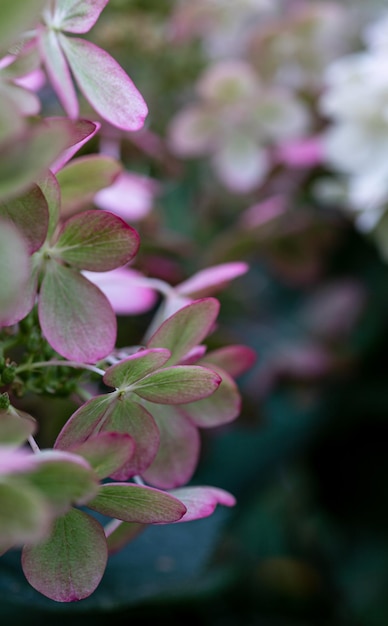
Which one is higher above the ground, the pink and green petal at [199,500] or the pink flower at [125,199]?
the pink flower at [125,199]

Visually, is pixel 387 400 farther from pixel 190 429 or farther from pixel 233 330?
pixel 190 429

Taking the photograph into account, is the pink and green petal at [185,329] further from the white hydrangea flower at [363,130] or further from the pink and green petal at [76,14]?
the white hydrangea flower at [363,130]

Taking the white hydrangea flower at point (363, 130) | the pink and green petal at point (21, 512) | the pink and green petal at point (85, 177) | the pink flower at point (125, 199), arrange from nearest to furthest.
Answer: the pink and green petal at point (21, 512)
the pink and green petal at point (85, 177)
the pink flower at point (125, 199)
the white hydrangea flower at point (363, 130)

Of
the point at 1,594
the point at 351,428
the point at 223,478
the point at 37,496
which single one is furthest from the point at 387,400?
the point at 37,496

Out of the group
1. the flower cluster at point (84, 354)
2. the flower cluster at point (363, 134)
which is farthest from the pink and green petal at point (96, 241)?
the flower cluster at point (363, 134)

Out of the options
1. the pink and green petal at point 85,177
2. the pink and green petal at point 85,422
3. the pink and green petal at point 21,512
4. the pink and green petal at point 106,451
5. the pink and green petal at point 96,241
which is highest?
the pink and green petal at point 85,177

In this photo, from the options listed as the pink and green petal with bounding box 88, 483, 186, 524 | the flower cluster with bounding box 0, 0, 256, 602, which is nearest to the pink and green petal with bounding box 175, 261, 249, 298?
the flower cluster with bounding box 0, 0, 256, 602

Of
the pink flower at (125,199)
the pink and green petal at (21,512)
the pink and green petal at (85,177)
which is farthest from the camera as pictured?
the pink flower at (125,199)

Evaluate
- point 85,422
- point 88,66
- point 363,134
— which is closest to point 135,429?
point 85,422

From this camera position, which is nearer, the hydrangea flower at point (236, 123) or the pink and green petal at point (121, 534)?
the pink and green petal at point (121, 534)
